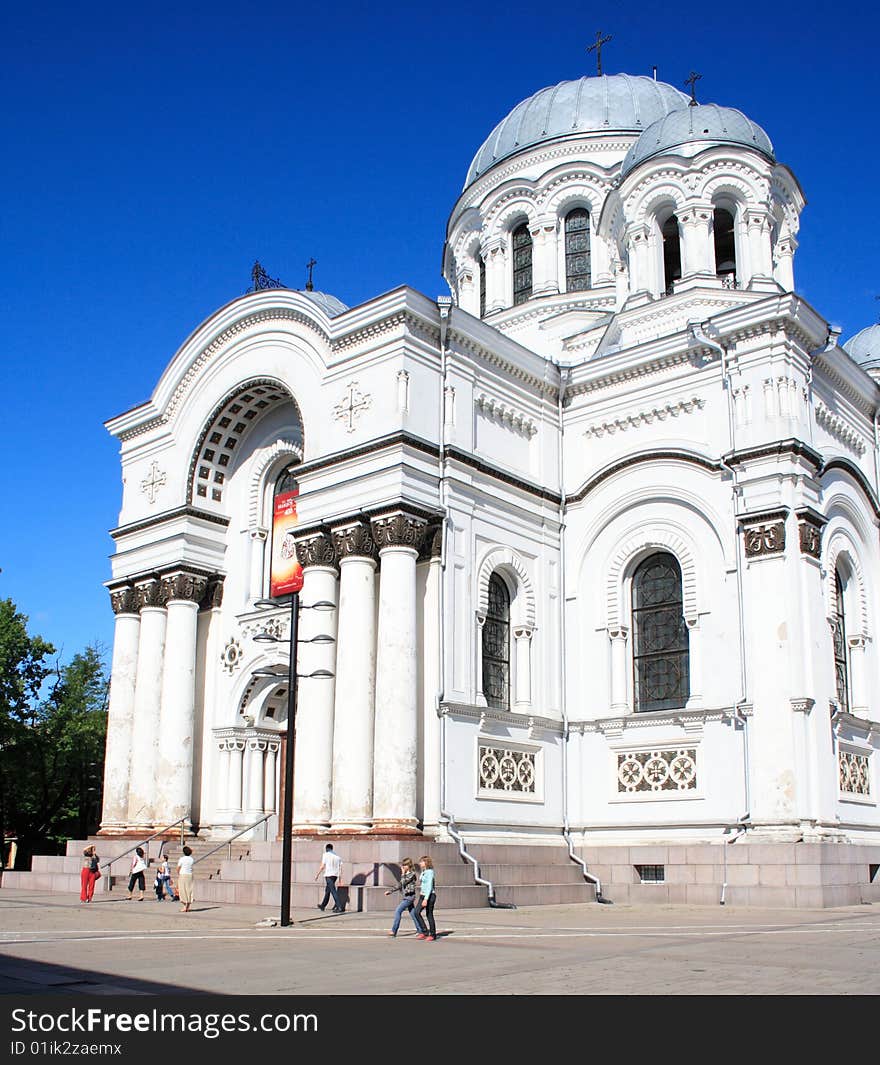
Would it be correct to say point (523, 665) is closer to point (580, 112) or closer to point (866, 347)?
point (866, 347)

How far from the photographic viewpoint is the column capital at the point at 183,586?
1129 inches

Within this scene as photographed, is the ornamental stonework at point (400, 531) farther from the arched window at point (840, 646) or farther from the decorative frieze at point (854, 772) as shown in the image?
the decorative frieze at point (854, 772)

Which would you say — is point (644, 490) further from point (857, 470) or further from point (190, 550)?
point (190, 550)

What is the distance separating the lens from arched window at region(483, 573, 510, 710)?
2506 cm

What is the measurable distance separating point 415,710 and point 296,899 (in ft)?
13.5

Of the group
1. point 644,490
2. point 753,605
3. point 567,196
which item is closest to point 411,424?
point 644,490

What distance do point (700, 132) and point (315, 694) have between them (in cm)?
1725

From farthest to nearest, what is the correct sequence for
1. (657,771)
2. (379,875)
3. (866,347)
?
(866,347) → (657,771) → (379,875)

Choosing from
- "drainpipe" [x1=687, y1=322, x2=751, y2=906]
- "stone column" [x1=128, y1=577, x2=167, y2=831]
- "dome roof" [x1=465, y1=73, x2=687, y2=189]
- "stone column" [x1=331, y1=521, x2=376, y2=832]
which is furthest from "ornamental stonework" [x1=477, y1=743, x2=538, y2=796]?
"dome roof" [x1=465, y1=73, x2=687, y2=189]

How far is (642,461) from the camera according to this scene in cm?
2605

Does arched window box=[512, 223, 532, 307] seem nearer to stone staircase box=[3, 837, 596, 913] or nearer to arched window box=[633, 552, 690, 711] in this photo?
arched window box=[633, 552, 690, 711]

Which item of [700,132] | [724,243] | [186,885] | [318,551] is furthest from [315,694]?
[700,132]

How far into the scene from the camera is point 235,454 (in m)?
30.2

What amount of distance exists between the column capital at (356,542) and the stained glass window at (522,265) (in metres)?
14.0
